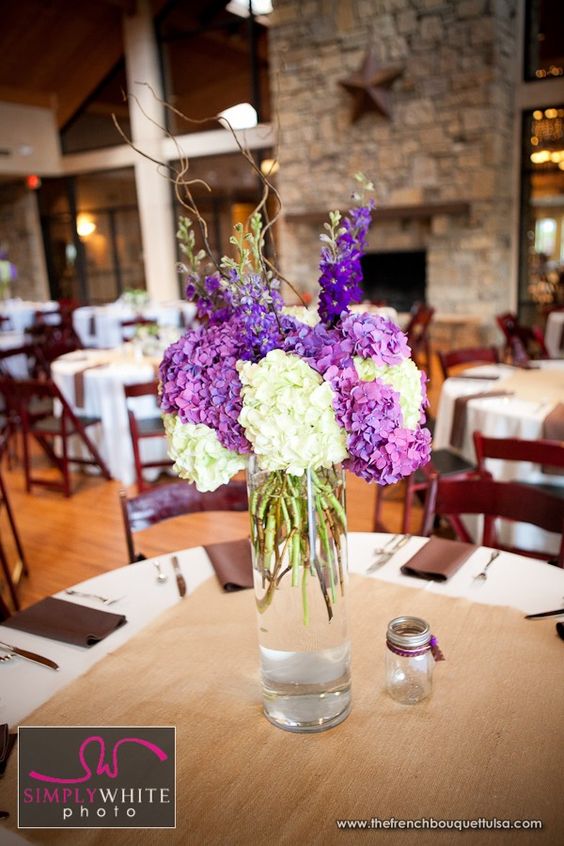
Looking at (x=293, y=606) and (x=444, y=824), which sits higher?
(x=293, y=606)

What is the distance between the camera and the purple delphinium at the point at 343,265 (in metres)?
1.06

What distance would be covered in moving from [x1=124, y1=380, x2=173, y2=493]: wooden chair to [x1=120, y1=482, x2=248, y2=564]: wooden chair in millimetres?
1335

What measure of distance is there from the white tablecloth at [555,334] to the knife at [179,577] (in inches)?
227

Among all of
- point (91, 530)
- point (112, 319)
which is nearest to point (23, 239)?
point (112, 319)

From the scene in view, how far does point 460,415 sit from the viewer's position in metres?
3.38

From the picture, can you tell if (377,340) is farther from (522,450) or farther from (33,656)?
(522,450)

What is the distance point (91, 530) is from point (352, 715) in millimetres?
3142

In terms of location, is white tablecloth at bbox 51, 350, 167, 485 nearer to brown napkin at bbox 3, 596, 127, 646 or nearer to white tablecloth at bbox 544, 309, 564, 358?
brown napkin at bbox 3, 596, 127, 646

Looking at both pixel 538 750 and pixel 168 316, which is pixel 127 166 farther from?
pixel 538 750

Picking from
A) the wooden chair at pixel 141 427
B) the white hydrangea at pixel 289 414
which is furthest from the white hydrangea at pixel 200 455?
the wooden chair at pixel 141 427

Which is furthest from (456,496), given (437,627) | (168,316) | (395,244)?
(395,244)

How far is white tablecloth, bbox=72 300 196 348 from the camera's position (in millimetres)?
8664

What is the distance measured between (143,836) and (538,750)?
23.4 inches

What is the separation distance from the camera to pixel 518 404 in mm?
3186
